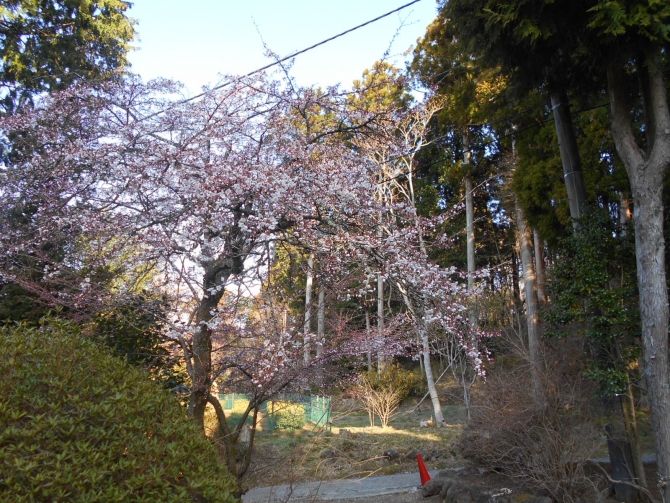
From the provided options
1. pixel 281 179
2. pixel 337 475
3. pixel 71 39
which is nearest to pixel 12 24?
pixel 71 39

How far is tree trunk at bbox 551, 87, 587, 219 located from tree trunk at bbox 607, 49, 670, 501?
1704mm

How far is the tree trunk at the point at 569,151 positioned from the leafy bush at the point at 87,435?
654cm

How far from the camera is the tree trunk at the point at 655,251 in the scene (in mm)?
5262

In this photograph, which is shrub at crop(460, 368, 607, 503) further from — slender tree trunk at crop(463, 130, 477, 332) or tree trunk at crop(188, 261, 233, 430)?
slender tree trunk at crop(463, 130, 477, 332)

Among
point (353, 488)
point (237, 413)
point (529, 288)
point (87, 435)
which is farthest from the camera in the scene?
point (529, 288)

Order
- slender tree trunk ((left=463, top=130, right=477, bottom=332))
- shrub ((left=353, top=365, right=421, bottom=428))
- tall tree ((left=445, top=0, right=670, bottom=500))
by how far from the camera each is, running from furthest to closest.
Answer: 1. slender tree trunk ((left=463, top=130, right=477, bottom=332))
2. shrub ((left=353, top=365, right=421, bottom=428))
3. tall tree ((left=445, top=0, right=670, bottom=500))

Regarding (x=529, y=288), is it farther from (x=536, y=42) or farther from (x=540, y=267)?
(x=536, y=42)

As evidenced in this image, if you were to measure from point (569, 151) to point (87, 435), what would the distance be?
7321 mm

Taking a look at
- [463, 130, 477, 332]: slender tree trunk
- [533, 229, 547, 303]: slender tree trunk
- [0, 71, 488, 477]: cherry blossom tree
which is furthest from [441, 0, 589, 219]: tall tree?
[533, 229, 547, 303]: slender tree trunk

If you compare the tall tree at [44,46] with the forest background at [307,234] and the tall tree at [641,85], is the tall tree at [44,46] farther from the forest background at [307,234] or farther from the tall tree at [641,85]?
the tall tree at [641,85]

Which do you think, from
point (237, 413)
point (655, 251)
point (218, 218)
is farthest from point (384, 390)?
point (218, 218)

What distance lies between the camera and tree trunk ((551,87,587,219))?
7316 mm

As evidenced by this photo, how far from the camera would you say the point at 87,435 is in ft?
6.72

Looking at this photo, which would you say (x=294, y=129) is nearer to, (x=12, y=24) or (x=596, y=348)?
(x=596, y=348)
